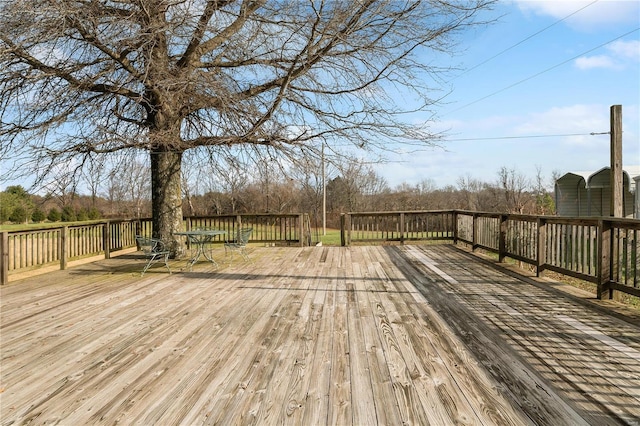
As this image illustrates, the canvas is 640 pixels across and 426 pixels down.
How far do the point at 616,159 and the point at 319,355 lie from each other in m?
8.32

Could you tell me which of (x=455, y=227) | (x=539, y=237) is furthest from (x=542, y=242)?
(x=455, y=227)

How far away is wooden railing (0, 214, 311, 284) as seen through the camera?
6.04 m

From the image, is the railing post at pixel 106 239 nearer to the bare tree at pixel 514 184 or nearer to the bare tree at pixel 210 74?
the bare tree at pixel 210 74

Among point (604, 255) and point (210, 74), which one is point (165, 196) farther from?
point (604, 255)

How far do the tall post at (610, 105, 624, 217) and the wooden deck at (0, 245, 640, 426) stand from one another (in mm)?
4396

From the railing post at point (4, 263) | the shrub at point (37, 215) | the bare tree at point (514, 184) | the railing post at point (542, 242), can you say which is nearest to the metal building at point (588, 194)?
the bare tree at point (514, 184)

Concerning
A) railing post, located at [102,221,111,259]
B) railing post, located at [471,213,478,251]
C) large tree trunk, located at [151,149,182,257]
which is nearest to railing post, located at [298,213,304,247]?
large tree trunk, located at [151,149,182,257]

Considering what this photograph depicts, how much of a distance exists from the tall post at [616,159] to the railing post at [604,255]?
4.80m

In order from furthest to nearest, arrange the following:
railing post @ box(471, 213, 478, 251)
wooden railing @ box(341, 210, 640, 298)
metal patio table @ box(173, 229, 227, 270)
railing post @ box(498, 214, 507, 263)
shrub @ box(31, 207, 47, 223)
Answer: shrub @ box(31, 207, 47, 223)
railing post @ box(471, 213, 478, 251)
railing post @ box(498, 214, 507, 263)
metal patio table @ box(173, 229, 227, 270)
wooden railing @ box(341, 210, 640, 298)

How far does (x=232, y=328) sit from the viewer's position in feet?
11.2

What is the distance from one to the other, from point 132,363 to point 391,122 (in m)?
5.64

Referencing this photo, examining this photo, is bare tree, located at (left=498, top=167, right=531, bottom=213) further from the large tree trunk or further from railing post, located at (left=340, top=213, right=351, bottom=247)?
the large tree trunk

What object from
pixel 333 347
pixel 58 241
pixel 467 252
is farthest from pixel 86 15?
pixel 467 252

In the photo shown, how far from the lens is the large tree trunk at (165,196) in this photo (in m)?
7.68
